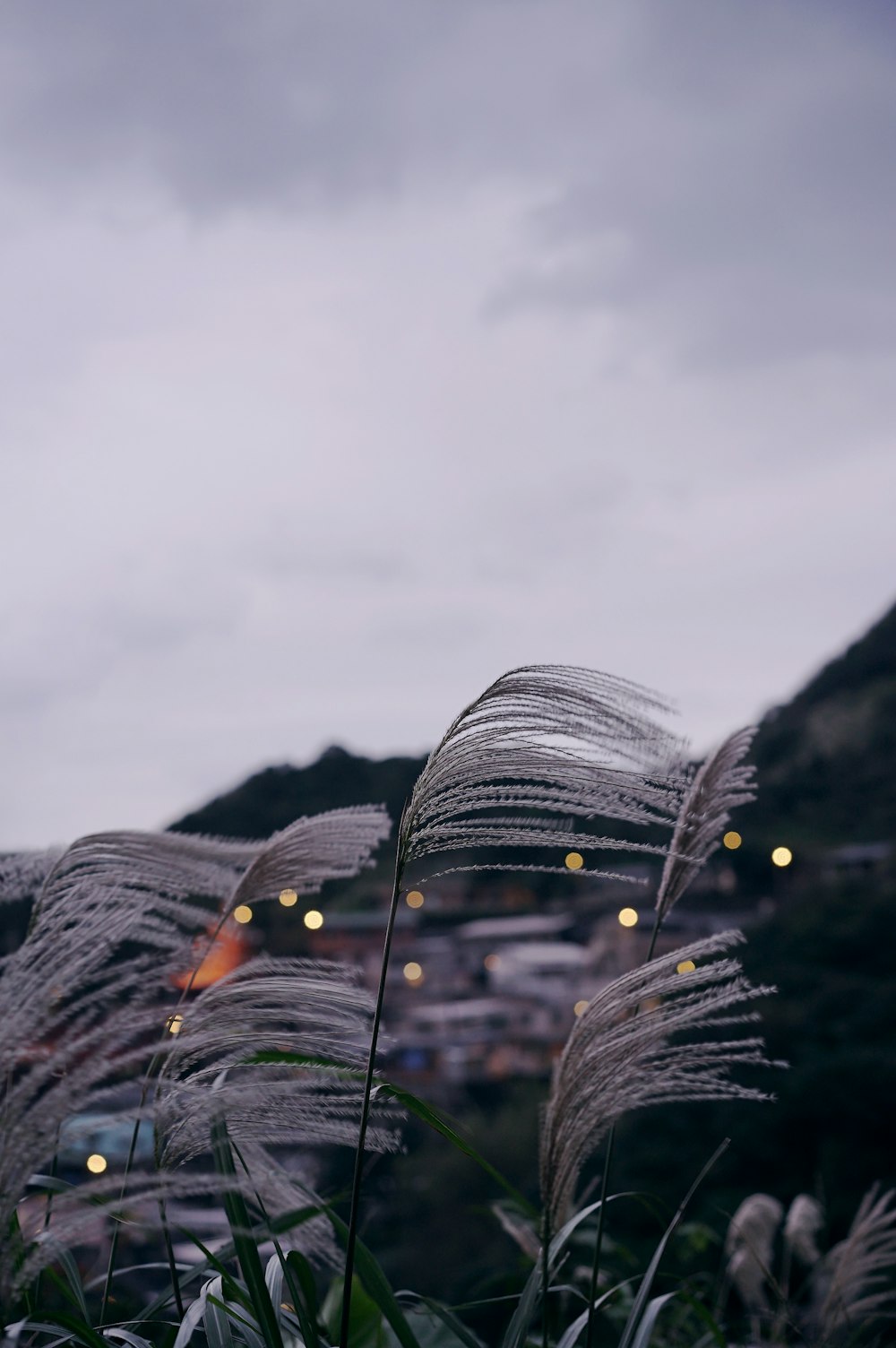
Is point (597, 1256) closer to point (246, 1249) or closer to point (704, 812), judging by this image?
point (246, 1249)

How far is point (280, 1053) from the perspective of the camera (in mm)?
1176

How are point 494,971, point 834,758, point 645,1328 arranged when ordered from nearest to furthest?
point 645,1328
point 494,971
point 834,758

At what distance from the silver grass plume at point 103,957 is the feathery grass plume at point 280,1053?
7 centimetres

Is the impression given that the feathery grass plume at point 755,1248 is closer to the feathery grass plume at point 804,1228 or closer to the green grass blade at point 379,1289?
the feathery grass plume at point 804,1228

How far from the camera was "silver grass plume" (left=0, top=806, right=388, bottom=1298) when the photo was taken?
765 mm

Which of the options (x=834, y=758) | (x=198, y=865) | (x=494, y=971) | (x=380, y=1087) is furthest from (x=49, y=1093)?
(x=834, y=758)

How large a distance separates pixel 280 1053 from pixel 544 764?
0.45 meters

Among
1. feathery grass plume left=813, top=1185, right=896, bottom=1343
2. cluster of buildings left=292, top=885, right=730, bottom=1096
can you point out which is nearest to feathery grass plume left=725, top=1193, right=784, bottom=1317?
feathery grass plume left=813, top=1185, right=896, bottom=1343

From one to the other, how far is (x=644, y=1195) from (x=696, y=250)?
13397 millimetres

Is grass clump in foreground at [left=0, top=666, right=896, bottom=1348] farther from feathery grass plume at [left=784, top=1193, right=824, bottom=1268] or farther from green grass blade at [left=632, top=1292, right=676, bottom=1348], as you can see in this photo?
feathery grass plume at [left=784, top=1193, right=824, bottom=1268]

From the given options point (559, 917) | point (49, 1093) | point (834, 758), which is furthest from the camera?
point (559, 917)

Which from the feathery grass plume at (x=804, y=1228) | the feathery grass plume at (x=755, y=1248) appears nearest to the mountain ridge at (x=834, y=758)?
the feathery grass plume at (x=804, y=1228)

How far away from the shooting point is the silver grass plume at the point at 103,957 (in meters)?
0.77

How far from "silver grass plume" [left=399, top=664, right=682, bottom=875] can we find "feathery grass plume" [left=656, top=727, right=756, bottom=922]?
0.37 meters
